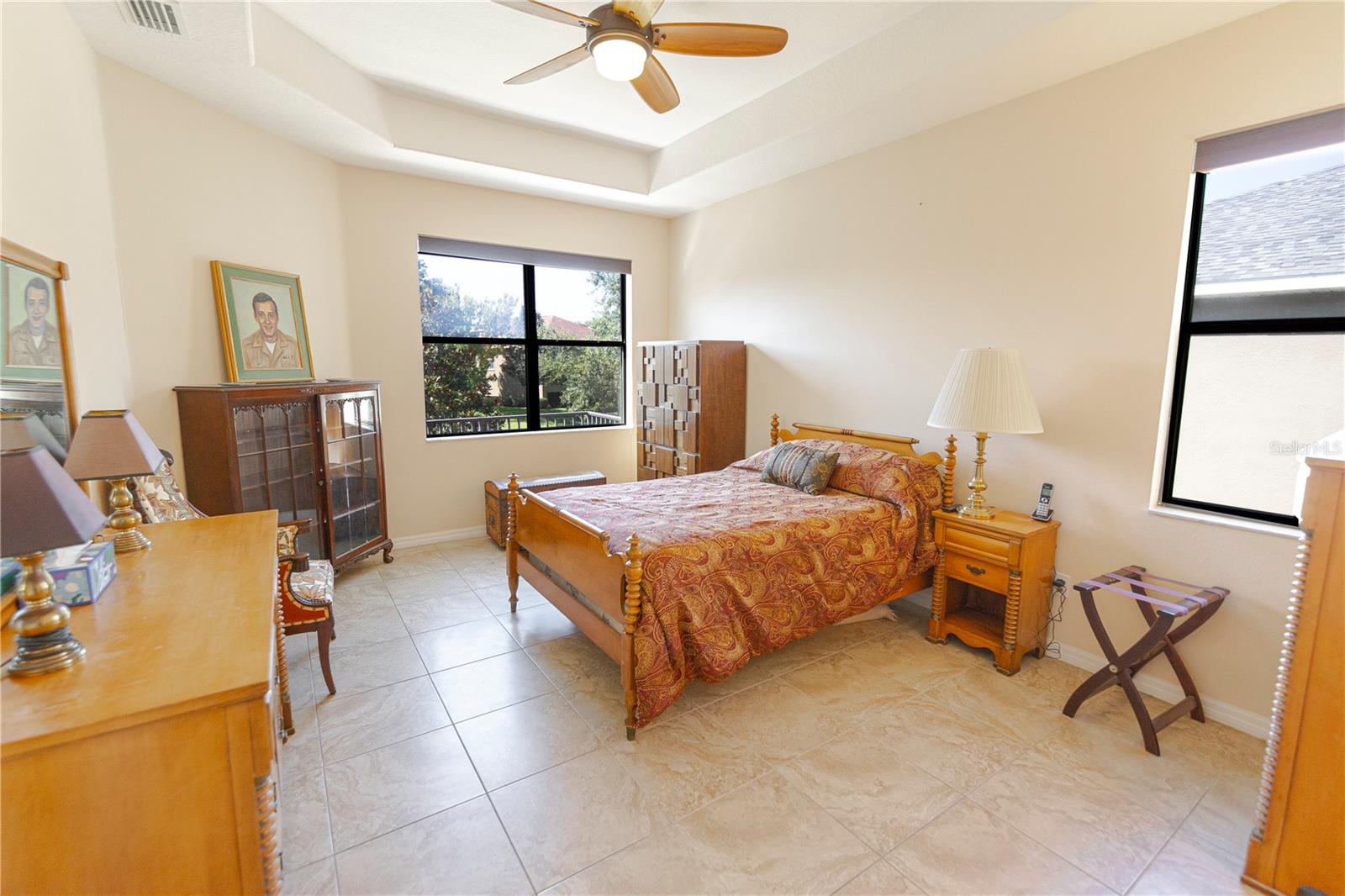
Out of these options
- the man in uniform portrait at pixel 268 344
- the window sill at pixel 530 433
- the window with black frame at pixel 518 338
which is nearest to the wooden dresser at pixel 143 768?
the man in uniform portrait at pixel 268 344

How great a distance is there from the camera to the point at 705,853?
5.79ft

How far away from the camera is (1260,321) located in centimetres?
235

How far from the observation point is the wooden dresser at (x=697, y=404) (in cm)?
457

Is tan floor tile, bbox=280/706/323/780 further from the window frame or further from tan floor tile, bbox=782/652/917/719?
the window frame

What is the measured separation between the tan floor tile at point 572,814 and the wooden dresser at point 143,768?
0.81m

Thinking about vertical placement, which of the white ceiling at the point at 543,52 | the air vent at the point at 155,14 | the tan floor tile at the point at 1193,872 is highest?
the white ceiling at the point at 543,52

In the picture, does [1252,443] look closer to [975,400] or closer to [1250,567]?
[1250,567]

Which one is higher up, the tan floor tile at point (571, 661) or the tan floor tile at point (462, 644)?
the tan floor tile at point (462, 644)

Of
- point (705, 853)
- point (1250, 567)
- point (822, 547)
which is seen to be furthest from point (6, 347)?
point (1250, 567)

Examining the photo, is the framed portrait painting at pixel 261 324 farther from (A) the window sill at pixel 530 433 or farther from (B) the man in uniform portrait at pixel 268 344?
(A) the window sill at pixel 530 433

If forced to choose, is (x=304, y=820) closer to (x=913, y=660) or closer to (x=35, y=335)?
(x=35, y=335)

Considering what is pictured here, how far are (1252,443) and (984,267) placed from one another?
1.42 metres

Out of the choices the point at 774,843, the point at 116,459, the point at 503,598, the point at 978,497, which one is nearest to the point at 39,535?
the point at 116,459

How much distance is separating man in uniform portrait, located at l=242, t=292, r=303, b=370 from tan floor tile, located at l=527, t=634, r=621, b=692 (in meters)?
2.43
